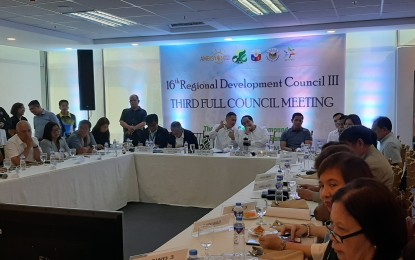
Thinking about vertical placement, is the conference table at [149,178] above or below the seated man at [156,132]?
below

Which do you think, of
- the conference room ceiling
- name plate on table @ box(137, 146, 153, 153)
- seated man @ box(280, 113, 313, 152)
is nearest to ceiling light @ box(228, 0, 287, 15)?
the conference room ceiling

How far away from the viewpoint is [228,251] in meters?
2.02

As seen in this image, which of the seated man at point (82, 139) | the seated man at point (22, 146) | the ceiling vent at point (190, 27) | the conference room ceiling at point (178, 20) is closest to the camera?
the seated man at point (22, 146)

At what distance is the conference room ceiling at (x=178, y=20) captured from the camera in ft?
19.0

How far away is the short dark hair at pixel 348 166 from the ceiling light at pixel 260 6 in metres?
4.26

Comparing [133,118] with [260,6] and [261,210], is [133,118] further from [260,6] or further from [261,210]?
[261,210]

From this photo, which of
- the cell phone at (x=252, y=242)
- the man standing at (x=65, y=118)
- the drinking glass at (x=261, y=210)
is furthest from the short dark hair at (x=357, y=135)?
the man standing at (x=65, y=118)

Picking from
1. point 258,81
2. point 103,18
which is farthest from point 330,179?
point 258,81

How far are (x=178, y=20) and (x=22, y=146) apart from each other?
3.35 m

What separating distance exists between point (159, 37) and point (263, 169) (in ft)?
14.0

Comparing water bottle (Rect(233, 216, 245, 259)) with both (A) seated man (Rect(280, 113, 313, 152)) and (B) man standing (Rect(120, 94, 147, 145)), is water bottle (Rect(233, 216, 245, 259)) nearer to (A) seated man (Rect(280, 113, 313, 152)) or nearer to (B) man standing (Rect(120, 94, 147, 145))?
(A) seated man (Rect(280, 113, 313, 152))

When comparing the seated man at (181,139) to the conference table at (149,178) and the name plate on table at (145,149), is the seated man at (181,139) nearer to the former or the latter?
the name plate on table at (145,149)

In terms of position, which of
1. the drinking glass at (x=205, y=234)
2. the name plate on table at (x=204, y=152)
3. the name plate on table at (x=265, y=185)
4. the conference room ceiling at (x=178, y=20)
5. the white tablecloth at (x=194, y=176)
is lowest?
the white tablecloth at (x=194, y=176)

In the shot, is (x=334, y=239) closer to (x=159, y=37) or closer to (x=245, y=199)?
(x=245, y=199)
